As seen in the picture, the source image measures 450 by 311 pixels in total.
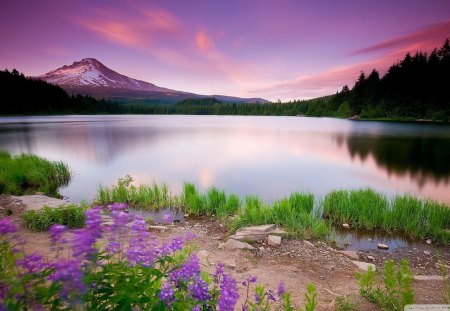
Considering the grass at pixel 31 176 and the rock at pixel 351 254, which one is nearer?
the rock at pixel 351 254

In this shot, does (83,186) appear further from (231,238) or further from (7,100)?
(7,100)

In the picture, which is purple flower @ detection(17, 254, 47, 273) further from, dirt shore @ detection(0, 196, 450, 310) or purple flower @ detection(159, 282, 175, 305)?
dirt shore @ detection(0, 196, 450, 310)

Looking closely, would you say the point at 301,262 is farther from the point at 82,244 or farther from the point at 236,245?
the point at 82,244

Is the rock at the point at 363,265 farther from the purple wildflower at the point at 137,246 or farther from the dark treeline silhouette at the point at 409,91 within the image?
the dark treeline silhouette at the point at 409,91

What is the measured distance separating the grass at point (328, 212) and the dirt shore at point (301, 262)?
2.19ft

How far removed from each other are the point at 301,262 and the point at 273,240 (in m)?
1.17

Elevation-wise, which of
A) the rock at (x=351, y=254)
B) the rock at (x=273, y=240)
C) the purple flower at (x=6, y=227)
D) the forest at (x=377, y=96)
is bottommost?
the rock at (x=351, y=254)

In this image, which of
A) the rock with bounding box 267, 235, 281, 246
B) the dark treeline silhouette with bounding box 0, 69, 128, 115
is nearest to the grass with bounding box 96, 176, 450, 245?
the rock with bounding box 267, 235, 281, 246

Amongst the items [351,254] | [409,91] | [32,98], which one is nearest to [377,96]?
[409,91]

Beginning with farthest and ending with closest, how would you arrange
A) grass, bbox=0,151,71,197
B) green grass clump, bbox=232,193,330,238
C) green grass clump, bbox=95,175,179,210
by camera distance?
grass, bbox=0,151,71,197
green grass clump, bbox=95,175,179,210
green grass clump, bbox=232,193,330,238

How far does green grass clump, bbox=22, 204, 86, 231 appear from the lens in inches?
306

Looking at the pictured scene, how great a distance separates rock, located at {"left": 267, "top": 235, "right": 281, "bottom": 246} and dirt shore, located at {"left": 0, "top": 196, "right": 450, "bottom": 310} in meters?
0.13

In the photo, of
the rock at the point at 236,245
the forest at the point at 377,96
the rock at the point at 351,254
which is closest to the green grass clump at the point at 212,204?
the rock at the point at 236,245

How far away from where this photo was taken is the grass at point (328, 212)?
8.82 meters
